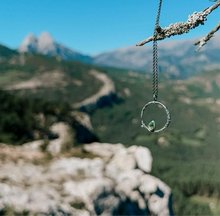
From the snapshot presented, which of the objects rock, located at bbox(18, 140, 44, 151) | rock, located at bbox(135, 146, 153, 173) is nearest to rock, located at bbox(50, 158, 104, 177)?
rock, located at bbox(18, 140, 44, 151)

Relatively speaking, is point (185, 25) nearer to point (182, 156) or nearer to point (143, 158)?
point (143, 158)

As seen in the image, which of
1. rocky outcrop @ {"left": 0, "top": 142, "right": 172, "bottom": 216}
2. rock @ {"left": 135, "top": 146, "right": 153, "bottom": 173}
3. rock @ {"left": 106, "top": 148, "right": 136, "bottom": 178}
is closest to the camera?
rocky outcrop @ {"left": 0, "top": 142, "right": 172, "bottom": 216}

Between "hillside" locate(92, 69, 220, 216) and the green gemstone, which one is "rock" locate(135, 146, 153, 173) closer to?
"hillside" locate(92, 69, 220, 216)

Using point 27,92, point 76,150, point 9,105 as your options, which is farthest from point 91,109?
point 76,150

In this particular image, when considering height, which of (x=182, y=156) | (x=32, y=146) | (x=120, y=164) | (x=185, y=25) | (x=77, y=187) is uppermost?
(x=185, y=25)

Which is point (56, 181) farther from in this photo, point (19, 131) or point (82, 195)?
point (19, 131)

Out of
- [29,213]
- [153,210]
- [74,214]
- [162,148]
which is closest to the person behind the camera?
[29,213]

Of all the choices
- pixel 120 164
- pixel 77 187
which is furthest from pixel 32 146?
pixel 77 187
